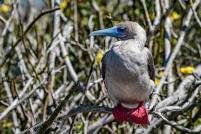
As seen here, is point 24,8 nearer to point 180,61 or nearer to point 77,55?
point 77,55

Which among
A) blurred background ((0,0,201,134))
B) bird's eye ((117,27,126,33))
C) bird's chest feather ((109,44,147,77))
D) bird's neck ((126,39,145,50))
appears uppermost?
bird's eye ((117,27,126,33))

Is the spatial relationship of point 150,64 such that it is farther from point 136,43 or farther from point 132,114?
point 132,114

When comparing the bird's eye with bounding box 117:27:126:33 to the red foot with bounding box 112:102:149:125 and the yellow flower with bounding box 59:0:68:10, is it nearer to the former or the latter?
the red foot with bounding box 112:102:149:125

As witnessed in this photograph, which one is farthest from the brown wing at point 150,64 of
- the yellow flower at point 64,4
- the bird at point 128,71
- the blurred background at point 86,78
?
the yellow flower at point 64,4

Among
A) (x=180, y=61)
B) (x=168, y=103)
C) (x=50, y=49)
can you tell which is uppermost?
(x=50, y=49)

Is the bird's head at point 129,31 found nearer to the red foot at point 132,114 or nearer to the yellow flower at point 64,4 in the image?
the red foot at point 132,114

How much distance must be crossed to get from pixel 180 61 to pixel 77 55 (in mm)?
1109

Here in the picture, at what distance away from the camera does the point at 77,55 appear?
5.94 meters

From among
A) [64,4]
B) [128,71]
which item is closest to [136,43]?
[128,71]

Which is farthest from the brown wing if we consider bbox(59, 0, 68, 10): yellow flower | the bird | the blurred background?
bbox(59, 0, 68, 10): yellow flower

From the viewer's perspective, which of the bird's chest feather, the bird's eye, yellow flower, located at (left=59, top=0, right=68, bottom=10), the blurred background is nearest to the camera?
the bird's chest feather

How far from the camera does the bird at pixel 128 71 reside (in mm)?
3252

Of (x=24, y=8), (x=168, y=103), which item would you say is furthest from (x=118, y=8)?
(x=168, y=103)

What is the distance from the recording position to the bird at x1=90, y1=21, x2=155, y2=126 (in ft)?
10.7
